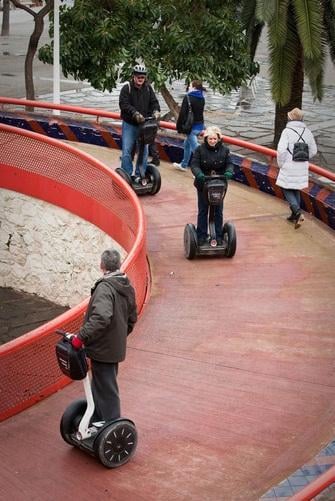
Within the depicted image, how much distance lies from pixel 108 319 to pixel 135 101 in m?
6.87

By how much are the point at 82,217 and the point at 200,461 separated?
24.3 feet

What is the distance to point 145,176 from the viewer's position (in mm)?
14258

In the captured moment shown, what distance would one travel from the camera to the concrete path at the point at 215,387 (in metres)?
7.11

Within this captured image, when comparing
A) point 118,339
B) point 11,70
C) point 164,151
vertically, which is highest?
point 118,339

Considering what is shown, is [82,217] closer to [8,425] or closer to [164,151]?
A: [164,151]

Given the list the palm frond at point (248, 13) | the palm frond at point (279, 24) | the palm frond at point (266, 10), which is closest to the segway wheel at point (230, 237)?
the palm frond at point (266, 10)

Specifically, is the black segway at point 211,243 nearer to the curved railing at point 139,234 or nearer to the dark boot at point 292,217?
the curved railing at point 139,234

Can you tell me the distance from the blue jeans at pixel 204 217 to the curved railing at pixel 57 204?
0.69 metres

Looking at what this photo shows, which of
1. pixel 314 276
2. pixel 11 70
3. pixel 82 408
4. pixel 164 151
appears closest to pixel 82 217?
pixel 164 151

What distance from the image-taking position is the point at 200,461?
7.32 meters

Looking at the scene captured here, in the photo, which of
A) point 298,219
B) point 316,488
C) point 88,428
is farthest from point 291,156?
point 316,488

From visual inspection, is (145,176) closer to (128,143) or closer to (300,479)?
(128,143)

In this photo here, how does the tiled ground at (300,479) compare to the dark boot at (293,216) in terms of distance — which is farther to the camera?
the dark boot at (293,216)

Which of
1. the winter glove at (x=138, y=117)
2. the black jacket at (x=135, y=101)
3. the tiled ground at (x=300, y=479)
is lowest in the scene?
the tiled ground at (x=300, y=479)
